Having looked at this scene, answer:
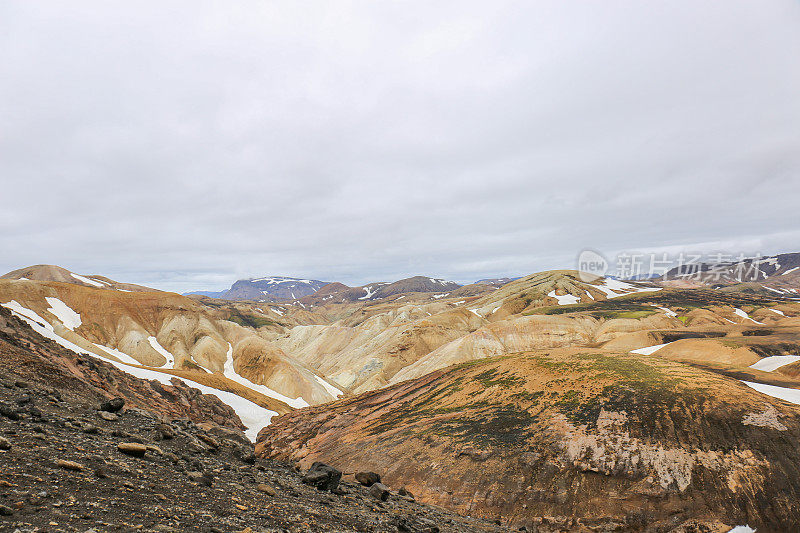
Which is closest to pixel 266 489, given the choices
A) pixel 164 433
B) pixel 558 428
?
pixel 164 433

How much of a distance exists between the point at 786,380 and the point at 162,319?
5456 inches

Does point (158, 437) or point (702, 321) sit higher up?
point (158, 437)

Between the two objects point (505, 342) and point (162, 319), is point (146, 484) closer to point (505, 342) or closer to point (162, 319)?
point (505, 342)

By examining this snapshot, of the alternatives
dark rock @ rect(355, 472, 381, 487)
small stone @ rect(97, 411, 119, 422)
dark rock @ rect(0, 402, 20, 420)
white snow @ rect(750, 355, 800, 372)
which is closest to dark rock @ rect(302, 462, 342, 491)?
dark rock @ rect(355, 472, 381, 487)

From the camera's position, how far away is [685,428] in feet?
76.7

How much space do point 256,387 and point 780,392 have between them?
9908 centimetres

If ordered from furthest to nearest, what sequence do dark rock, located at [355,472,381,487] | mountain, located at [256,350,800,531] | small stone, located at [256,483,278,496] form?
dark rock, located at [355,472,381,487] < mountain, located at [256,350,800,531] < small stone, located at [256,483,278,496]

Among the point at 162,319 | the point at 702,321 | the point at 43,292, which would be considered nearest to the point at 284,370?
the point at 162,319

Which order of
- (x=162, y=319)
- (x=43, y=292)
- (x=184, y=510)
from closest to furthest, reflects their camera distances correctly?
(x=184, y=510) < (x=43, y=292) < (x=162, y=319)

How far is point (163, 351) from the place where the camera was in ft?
334

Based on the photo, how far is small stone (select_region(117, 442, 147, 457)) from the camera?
36.7 feet

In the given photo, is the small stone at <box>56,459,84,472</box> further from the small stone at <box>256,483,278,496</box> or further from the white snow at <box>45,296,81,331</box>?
the white snow at <box>45,296,81,331</box>

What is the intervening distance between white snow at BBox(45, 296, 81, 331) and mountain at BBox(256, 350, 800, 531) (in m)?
98.6

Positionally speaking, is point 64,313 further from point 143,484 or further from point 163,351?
point 143,484
